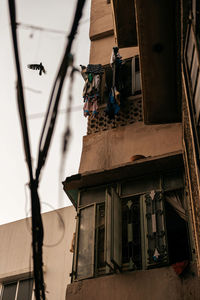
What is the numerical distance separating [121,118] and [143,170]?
6.60 ft

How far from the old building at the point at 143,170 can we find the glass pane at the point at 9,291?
445cm

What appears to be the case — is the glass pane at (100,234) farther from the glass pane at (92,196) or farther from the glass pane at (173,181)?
the glass pane at (173,181)

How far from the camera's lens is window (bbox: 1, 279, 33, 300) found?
37.2 ft

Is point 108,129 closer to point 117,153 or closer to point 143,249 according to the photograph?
point 117,153

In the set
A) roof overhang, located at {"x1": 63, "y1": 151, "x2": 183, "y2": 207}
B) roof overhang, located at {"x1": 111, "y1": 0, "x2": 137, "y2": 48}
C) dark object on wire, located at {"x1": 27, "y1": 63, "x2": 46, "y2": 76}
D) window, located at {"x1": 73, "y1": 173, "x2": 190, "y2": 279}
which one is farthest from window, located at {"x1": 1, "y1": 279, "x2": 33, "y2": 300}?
dark object on wire, located at {"x1": 27, "y1": 63, "x2": 46, "y2": 76}

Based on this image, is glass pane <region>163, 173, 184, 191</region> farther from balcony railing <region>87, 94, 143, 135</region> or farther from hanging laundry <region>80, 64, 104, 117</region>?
hanging laundry <region>80, 64, 104, 117</region>

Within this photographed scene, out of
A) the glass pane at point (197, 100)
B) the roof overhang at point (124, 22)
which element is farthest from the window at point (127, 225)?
the roof overhang at point (124, 22)

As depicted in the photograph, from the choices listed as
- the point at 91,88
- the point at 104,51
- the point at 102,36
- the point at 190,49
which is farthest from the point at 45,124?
the point at 102,36

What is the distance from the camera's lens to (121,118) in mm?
9430

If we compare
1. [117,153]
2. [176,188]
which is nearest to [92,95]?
[117,153]

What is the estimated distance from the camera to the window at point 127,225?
6.70 metres

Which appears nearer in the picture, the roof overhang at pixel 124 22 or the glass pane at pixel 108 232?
the glass pane at pixel 108 232

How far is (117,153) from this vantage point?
29.1 feet

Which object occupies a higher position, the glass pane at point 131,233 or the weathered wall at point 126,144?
the weathered wall at point 126,144
